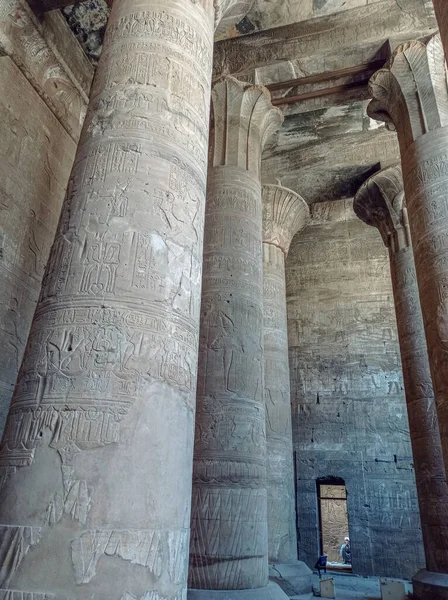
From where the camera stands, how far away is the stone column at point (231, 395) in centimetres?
427

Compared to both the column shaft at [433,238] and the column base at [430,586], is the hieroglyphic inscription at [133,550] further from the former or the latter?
the column base at [430,586]

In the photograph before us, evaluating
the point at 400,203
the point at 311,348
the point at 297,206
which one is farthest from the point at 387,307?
the point at 297,206

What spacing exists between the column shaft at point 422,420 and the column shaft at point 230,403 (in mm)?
3387

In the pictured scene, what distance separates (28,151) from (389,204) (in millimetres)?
6698

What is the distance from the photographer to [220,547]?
4266 millimetres

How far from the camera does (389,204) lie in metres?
9.53

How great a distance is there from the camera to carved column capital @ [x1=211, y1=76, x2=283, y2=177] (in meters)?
6.30

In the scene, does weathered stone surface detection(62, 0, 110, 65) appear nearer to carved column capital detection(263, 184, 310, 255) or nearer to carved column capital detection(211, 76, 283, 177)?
carved column capital detection(211, 76, 283, 177)

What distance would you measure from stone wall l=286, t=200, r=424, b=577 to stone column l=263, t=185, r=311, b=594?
2405mm

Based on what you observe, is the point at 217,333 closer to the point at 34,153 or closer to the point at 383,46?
the point at 34,153

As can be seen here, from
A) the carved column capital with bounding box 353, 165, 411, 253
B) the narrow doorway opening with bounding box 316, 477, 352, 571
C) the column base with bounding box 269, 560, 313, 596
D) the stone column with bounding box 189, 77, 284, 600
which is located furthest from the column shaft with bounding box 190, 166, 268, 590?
the narrow doorway opening with bounding box 316, 477, 352, 571

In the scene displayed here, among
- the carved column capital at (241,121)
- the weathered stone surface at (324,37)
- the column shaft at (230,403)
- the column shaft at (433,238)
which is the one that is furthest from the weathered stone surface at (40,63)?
the column shaft at (433,238)

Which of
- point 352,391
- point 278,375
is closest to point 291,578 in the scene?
point 278,375

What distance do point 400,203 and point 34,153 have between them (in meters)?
6.70
